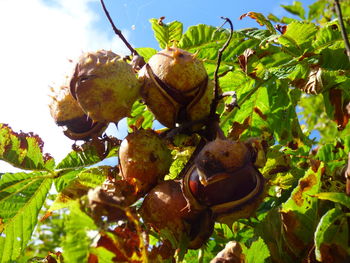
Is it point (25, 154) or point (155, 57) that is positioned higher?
point (155, 57)

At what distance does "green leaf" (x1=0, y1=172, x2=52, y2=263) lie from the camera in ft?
7.04

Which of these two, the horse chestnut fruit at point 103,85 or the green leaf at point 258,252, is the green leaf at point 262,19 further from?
the green leaf at point 258,252

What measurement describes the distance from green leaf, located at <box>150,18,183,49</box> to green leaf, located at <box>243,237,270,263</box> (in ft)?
4.00

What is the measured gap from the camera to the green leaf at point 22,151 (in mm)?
2236

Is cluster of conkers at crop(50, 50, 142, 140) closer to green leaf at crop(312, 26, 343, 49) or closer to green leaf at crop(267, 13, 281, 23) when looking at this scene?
green leaf at crop(312, 26, 343, 49)

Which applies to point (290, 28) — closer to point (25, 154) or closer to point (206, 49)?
point (206, 49)

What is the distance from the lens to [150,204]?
171 cm

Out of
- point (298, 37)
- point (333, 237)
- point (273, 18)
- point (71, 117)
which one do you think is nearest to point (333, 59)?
point (298, 37)

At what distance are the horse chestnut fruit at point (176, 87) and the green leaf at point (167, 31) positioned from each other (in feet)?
1.72

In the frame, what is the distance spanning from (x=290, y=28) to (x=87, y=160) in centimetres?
116

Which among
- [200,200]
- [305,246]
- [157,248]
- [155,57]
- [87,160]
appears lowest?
[305,246]

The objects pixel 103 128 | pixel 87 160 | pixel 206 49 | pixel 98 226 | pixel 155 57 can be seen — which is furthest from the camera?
pixel 206 49

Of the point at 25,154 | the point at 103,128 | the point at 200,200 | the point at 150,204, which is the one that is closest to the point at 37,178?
the point at 25,154

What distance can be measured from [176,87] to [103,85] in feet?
0.97
